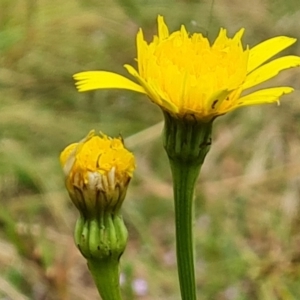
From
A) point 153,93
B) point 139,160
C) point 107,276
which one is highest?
point 139,160

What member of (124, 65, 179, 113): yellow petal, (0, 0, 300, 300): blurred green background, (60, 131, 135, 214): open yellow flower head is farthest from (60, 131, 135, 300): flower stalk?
(0, 0, 300, 300): blurred green background

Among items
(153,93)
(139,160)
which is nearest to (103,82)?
(153,93)

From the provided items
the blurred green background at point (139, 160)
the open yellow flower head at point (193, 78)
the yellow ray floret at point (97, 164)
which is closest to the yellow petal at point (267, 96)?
the open yellow flower head at point (193, 78)

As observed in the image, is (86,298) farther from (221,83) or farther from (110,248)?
(221,83)

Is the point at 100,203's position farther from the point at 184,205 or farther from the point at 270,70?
the point at 270,70

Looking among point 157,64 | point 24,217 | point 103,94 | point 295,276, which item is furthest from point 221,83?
point 103,94

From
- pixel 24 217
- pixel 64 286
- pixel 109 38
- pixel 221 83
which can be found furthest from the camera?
pixel 109 38
